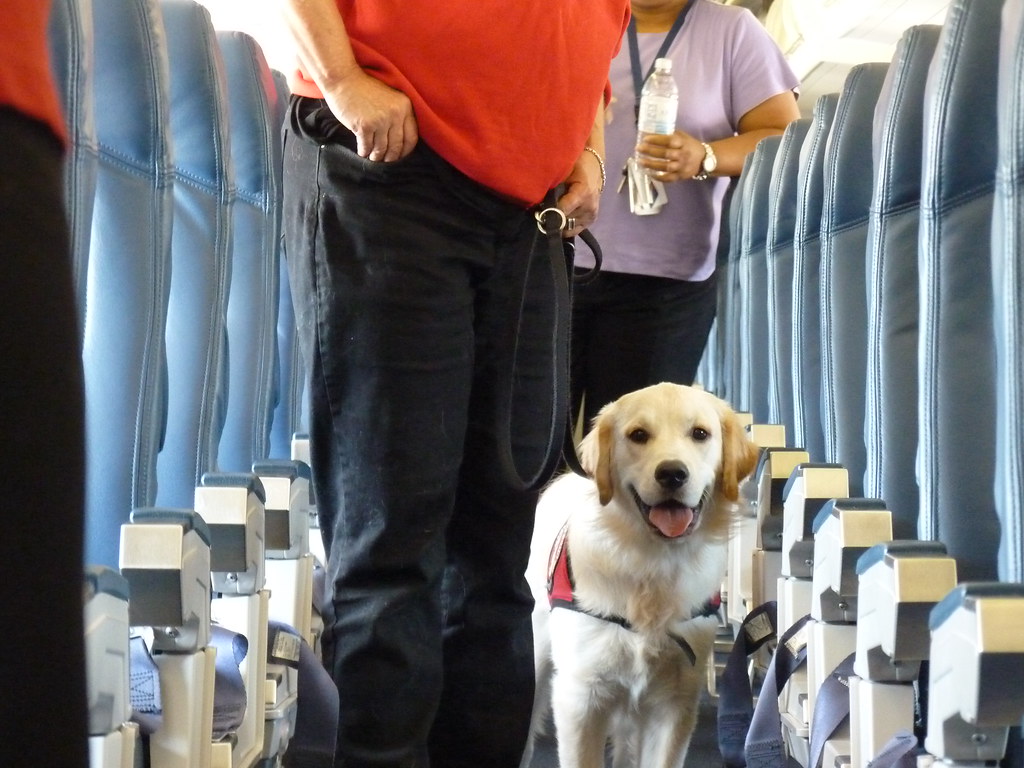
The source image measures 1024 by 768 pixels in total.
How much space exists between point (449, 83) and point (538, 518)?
1491mm

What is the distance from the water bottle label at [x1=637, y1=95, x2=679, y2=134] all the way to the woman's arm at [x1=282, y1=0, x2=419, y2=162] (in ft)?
3.92

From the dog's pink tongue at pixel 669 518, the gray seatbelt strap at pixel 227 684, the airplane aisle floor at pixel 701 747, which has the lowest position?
the airplane aisle floor at pixel 701 747

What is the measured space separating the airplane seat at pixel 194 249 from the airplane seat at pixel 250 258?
0.72 ft

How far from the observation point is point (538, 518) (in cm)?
259

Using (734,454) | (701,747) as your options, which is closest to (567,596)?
(734,454)

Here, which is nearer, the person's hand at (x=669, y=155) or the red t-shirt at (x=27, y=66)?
the red t-shirt at (x=27, y=66)

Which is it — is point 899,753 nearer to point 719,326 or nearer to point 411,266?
point 411,266

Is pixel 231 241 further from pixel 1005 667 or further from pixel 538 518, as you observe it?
pixel 1005 667

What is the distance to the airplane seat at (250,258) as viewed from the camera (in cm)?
203

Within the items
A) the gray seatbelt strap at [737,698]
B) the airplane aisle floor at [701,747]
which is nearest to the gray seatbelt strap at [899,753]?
the gray seatbelt strap at [737,698]

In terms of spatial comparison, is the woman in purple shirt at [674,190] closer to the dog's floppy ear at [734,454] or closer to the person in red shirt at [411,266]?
the dog's floppy ear at [734,454]

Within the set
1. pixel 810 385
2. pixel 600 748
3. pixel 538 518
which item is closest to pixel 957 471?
pixel 810 385

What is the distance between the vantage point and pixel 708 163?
244 centimetres

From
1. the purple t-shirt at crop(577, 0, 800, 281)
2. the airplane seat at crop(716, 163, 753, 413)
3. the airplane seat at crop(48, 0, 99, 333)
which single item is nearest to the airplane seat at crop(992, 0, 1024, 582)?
the airplane seat at crop(48, 0, 99, 333)
